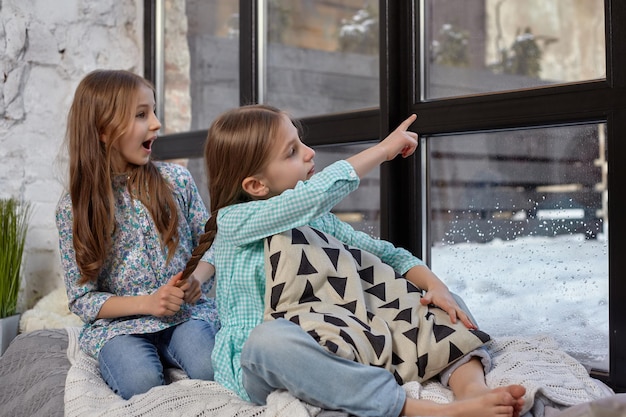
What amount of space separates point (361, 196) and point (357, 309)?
3.45ft

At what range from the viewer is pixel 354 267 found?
4.94 feet

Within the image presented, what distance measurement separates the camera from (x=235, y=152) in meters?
1.56

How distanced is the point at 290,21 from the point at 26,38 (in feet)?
3.00

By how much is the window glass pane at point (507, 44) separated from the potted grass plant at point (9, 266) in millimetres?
1327

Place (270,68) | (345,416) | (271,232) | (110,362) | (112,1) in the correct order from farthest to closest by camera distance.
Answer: (112,1) → (270,68) → (110,362) → (271,232) → (345,416)

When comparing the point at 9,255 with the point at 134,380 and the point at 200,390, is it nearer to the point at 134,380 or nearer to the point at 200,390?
the point at 134,380

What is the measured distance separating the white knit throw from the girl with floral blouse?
0.15 meters

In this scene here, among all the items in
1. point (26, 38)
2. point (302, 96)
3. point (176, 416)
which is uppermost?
point (26, 38)

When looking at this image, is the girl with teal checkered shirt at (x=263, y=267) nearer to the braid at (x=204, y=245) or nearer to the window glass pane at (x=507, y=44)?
the braid at (x=204, y=245)

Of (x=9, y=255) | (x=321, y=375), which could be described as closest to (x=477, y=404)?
(x=321, y=375)

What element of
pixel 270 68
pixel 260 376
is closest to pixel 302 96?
pixel 270 68

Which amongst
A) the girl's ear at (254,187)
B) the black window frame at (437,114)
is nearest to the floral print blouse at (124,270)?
the girl's ear at (254,187)

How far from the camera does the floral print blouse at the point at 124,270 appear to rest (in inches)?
68.9

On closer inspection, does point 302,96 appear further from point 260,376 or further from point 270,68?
point 260,376
